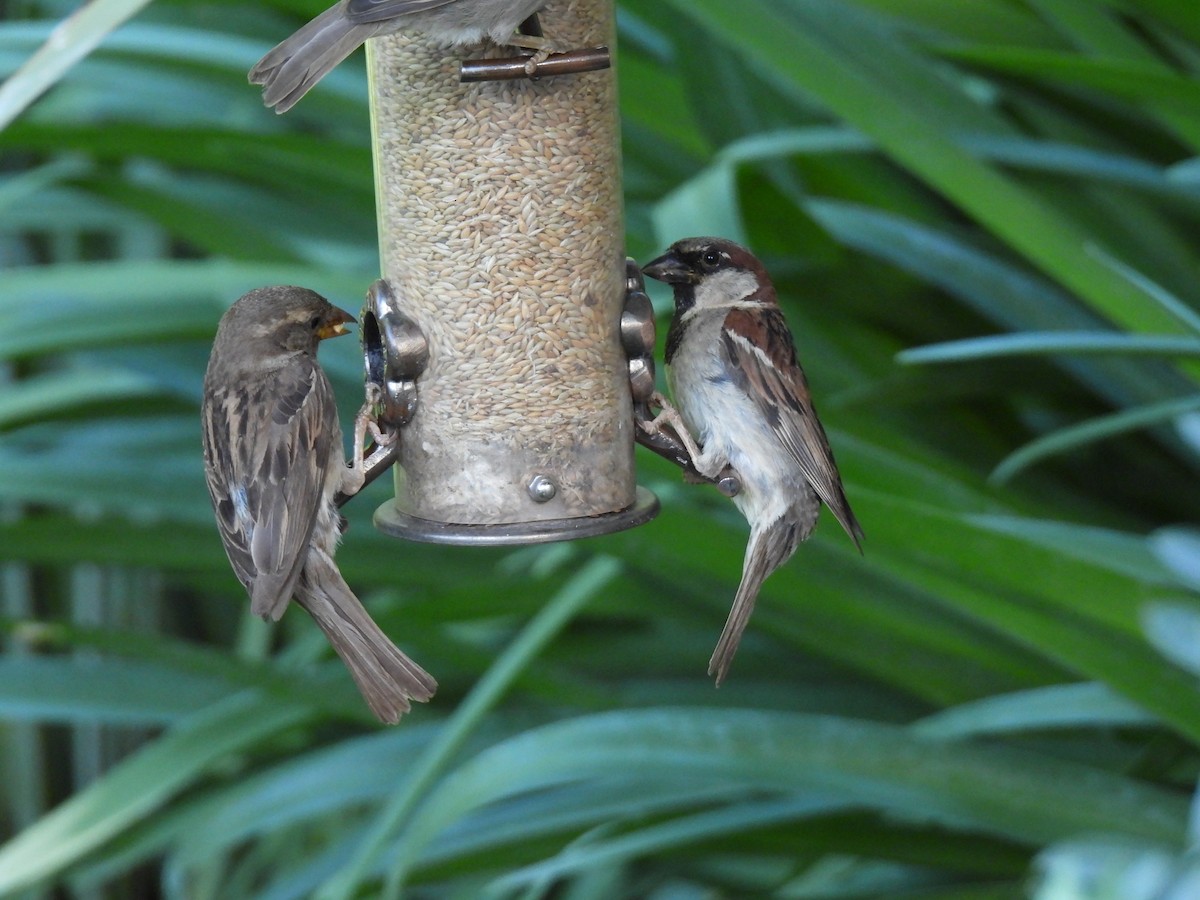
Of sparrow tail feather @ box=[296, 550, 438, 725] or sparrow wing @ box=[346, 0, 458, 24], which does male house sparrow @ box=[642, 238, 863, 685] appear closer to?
sparrow tail feather @ box=[296, 550, 438, 725]

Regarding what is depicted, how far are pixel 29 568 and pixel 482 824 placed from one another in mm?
1280

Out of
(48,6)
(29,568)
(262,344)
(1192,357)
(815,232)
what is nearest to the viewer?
(1192,357)

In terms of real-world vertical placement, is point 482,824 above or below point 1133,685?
below

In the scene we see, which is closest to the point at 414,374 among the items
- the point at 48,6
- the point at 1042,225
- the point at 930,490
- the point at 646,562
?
the point at 646,562

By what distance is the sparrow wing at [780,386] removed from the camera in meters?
1.51

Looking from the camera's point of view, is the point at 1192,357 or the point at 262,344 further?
the point at 262,344

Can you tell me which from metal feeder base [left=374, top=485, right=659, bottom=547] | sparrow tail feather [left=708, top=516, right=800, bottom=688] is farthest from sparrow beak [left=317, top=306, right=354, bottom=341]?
sparrow tail feather [left=708, top=516, right=800, bottom=688]

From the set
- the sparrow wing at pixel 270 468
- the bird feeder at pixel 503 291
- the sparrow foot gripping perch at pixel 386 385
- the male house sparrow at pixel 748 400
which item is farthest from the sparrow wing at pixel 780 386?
the sparrow wing at pixel 270 468

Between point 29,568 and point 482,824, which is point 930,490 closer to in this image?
point 482,824

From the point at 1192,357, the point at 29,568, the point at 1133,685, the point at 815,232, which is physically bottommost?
the point at 29,568

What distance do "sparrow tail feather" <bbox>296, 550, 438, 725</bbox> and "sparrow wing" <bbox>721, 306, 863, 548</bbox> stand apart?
17.3 inches

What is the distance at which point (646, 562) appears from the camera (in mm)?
1819

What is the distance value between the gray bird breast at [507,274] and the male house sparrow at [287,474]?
0.35 feet

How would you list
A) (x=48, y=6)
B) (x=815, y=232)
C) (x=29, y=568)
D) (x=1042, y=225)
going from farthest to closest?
(x=29, y=568)
(x=48, y=6)
(x=815, y=232)
(x=1042, y=225)
